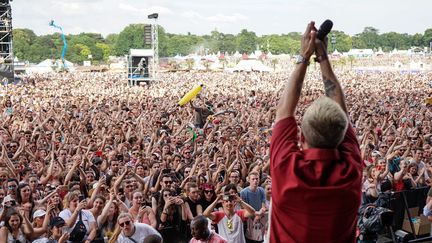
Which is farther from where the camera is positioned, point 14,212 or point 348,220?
point 14,212

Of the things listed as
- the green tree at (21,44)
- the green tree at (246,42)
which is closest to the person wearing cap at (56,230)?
the green tree at (21,44)

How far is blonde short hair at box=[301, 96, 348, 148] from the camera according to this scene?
1.83 m

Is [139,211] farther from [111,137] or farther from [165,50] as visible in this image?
[165,50]

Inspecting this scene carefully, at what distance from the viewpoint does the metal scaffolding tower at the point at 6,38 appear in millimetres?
38375

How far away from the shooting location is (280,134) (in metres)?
1.93

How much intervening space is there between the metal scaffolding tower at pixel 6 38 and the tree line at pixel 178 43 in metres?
68.8

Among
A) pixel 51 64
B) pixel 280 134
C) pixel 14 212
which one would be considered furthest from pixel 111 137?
pixel 51 64

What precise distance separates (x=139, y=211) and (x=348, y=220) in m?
4.45

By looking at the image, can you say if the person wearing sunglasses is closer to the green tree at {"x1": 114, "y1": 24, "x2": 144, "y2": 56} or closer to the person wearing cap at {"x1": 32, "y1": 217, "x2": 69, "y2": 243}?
the person wearing cap at {"x1": 32, "y1": 217, "x2": 69, "y2": 243}

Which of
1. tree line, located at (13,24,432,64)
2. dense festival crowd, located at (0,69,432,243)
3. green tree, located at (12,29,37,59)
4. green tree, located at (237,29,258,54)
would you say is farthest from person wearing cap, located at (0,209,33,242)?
green tree, located at (237,29,258,54)

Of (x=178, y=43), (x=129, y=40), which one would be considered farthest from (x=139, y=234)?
(x=178, y=43)

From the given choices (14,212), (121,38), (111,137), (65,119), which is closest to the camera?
(14,212)

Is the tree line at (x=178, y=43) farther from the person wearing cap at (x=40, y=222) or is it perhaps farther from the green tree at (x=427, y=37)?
the person wearing cap at (x=40, y=222)

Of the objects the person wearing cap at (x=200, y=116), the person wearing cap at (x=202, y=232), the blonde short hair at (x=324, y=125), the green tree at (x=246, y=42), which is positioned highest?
the green tree at (x=246, y=42)
